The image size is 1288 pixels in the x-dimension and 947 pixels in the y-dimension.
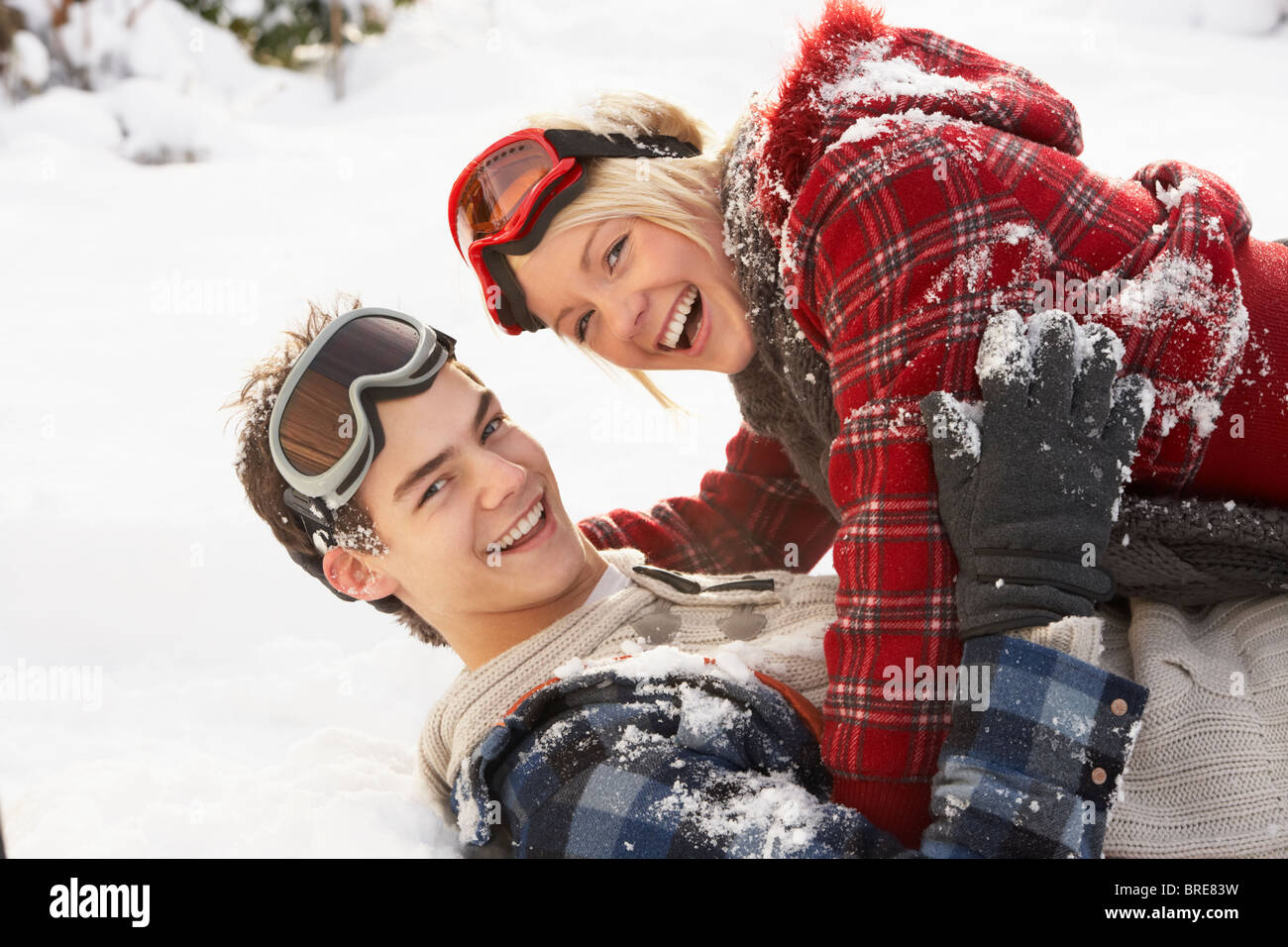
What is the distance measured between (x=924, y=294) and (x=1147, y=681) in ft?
2.50

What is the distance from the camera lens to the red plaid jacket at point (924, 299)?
1.86m

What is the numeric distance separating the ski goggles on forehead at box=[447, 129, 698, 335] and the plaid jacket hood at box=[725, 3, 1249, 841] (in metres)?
0.53

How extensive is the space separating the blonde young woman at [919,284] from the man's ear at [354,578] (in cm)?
86

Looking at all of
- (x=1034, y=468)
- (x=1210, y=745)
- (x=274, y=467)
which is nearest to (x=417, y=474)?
(x=274, y=467)

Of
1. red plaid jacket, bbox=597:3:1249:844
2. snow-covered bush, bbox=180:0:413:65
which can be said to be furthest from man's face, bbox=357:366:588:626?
snow-covered bush, bbox=180:0:413:65

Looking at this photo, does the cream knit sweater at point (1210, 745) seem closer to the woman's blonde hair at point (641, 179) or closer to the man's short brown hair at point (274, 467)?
the woman's blonde hair at point (641, 179)

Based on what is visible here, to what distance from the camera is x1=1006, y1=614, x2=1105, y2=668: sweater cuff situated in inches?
75.9

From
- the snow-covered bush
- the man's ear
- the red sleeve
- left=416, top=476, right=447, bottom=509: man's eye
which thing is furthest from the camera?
the snow-covered bush

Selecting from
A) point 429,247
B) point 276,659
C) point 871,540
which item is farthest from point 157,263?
point 871,540

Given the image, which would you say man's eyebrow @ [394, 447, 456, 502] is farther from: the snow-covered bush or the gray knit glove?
the snow-covered bush

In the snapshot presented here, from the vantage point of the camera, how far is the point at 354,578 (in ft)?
8.10

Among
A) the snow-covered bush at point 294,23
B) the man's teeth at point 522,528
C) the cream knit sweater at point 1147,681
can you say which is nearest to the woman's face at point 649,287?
the man's teeth at point 522,528

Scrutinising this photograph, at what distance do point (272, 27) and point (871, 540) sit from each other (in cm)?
1155

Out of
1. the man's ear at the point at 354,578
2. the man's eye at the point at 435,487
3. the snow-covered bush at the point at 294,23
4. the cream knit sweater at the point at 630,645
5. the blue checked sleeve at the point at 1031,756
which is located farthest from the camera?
the snow-covered bush at the point at 294,23
